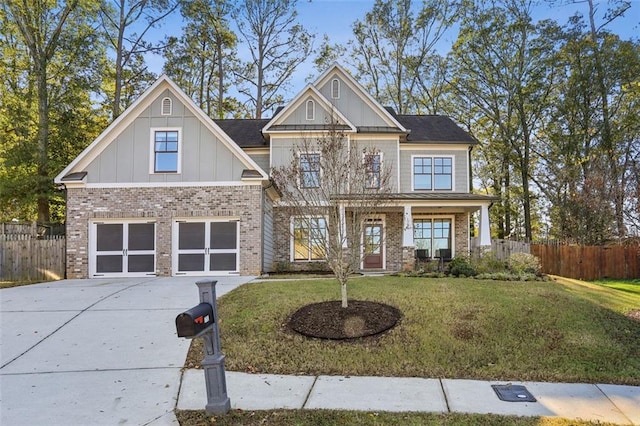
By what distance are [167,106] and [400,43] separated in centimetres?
A: 1801

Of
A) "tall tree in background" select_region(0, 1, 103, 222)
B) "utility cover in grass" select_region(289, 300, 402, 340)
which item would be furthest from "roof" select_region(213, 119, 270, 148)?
"utility cover in grass" select_region(289, 300, 402, 340)

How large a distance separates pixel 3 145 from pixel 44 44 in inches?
217

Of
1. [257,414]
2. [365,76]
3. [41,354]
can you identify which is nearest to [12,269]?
[41,354]

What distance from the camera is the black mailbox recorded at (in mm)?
3908

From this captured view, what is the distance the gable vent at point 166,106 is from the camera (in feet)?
48.5

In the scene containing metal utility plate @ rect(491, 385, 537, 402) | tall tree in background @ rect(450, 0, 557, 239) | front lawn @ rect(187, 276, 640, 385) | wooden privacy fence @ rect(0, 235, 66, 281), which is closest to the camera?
metal utility plate @ rect(491, 385, 537, 402)

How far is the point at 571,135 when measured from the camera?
78.6ft

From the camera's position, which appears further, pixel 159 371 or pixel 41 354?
pixel 41 354

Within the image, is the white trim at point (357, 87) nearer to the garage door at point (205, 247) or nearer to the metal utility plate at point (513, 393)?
the garage door at point (205, 247)

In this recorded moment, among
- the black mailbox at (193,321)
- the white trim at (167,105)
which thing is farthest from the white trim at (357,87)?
the black mailbox at (193,321)

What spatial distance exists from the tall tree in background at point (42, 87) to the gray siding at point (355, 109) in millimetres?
13358

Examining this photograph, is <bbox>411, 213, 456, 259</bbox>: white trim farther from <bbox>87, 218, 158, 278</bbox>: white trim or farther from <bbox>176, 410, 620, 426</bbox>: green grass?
<bbox>176, 410, 620, 426</bbox>: green grass

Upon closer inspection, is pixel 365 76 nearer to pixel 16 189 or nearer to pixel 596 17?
pixel 596 17

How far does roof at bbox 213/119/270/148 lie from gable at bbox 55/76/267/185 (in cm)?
420
